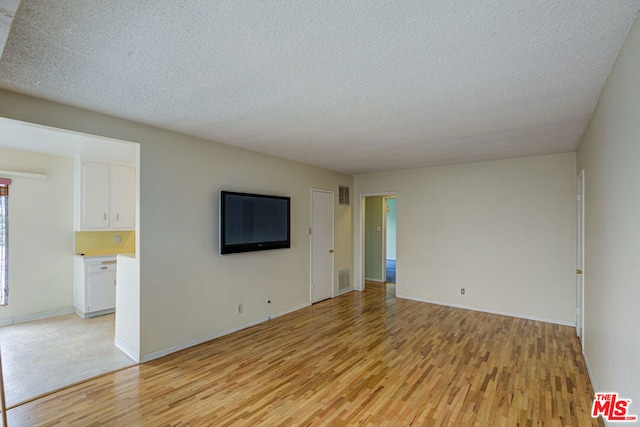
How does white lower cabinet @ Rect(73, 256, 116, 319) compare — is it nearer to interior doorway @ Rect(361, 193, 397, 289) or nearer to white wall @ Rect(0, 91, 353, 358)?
white wall @ Rect(0, 91, 353, 358)

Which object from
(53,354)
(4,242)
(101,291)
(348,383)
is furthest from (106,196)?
(348,383)

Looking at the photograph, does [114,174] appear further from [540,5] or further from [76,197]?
[540,5]

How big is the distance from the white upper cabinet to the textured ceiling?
95.5 inches

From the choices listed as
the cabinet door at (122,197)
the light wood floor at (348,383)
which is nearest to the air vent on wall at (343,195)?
the light wood floor at (348,383)

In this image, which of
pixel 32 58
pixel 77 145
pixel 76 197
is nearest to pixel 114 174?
pixel 76 197

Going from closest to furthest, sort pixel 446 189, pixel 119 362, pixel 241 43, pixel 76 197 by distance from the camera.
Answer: pixel 241 43, pixel 119 362, pixel 76 197, pixel 446 189

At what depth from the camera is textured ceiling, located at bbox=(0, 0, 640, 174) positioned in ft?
4.74

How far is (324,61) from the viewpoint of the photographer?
6.20 ft

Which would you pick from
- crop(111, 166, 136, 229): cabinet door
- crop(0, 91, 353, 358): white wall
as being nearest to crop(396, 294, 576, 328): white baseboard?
crop(0, 91, 353, 358): white wall

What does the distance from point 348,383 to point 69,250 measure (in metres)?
4.65

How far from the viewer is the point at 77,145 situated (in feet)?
13.0

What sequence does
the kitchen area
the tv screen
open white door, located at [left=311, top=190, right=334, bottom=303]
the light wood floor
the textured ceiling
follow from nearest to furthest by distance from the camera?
the textured ceiling < the light wood floor < the kitchen area < the tv screen < open white door, located at [left=311, top=190, right=334, bottom=303]

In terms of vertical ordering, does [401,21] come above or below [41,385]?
above

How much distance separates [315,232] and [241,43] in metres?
4.05
